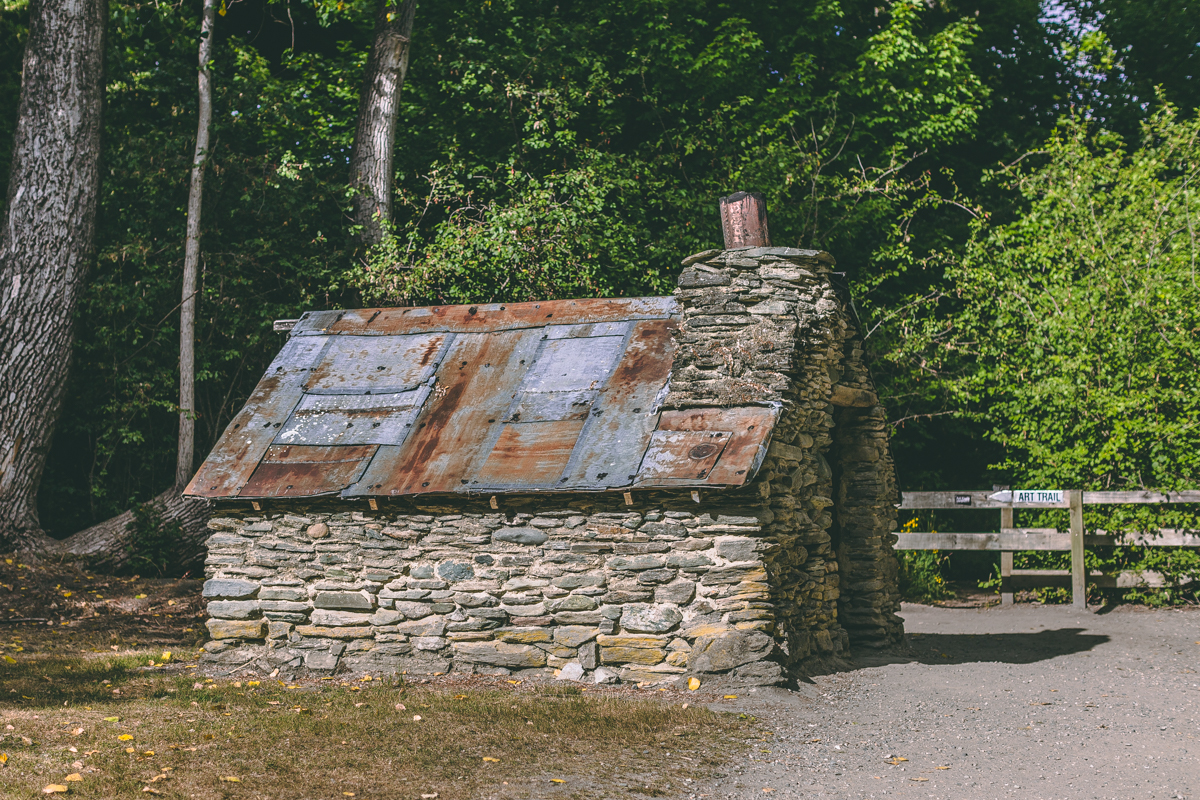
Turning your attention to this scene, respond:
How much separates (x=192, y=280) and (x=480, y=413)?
Result: 21.1 ft

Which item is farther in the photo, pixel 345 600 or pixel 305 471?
pixel 305 471

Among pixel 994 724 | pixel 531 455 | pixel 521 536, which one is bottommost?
pixel 994 724

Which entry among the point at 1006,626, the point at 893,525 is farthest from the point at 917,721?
the point at 1006,626

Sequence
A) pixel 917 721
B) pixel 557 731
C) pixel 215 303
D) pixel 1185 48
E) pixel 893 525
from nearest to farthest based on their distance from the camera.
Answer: pixel 557 731
pixel 917 721
pixel 893 525
pixel 215 303
pixel 1185 48

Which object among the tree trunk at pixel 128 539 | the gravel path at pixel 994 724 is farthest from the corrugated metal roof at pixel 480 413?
the tree trunk at pixel 128 539

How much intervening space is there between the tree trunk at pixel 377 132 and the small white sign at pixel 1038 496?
8612 millimetres

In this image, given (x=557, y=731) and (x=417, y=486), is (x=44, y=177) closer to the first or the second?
(x=417, y=486)

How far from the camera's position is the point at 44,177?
472 inches

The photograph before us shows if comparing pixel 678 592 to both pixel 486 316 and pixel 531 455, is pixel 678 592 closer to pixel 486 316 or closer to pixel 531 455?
pixel 531 455

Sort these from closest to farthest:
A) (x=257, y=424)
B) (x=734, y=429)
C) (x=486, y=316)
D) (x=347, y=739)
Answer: (x=347, y=739) < (x=734, y=429) < (x=257, y=424) < (x=486, y=316)

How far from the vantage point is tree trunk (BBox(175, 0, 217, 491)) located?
1289cm

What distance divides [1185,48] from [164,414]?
17097 millimetres

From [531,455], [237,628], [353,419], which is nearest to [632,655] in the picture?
[531,455]

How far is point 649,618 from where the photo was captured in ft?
23.9
